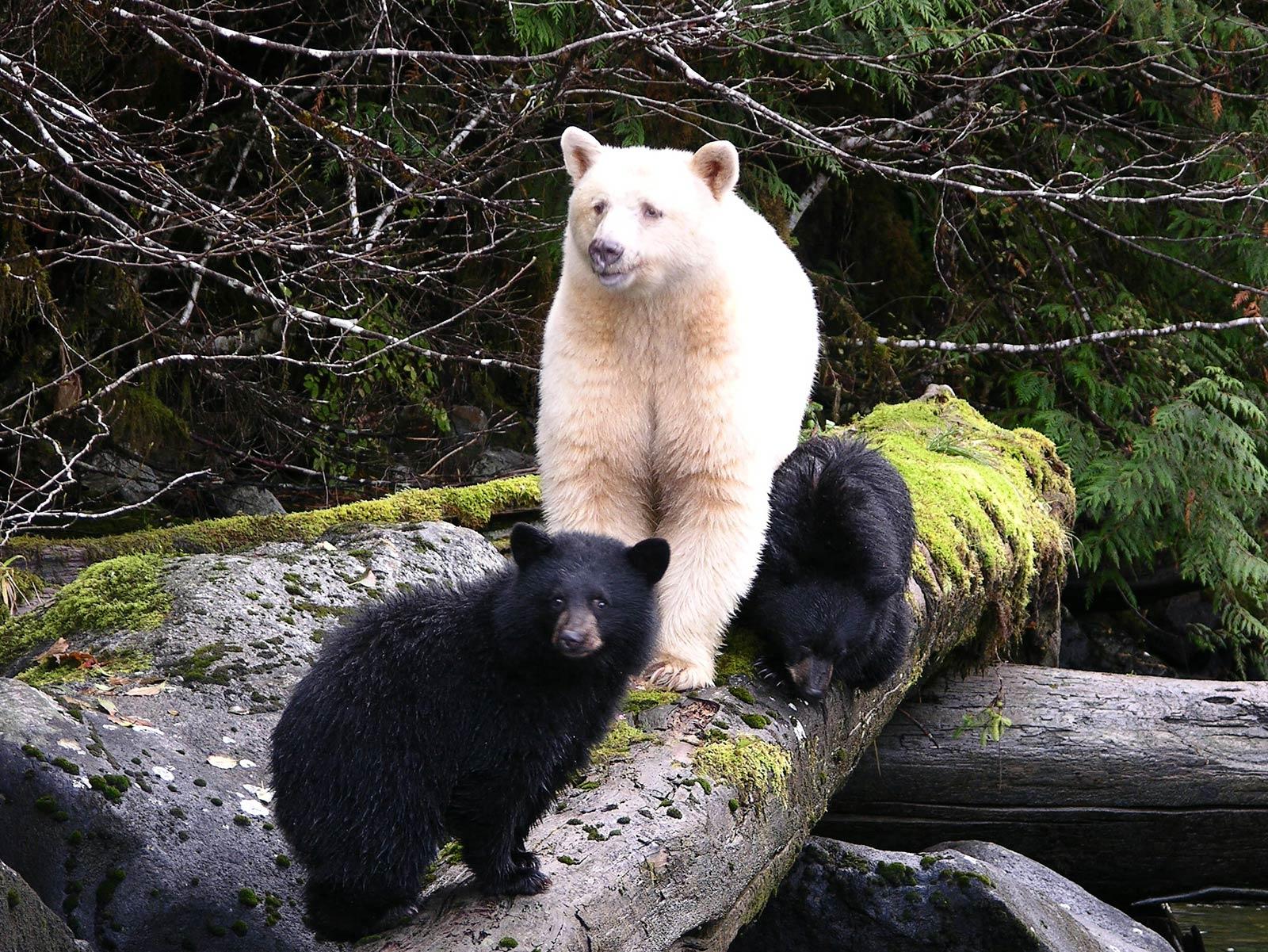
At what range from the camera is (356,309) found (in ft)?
27.8

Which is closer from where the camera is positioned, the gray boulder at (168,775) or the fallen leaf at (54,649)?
the gray boulder at (168,775)

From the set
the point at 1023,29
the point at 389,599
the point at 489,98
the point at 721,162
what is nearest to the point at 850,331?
the point at 1023,29

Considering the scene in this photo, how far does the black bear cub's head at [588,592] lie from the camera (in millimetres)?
3234

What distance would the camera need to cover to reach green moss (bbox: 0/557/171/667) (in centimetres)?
442

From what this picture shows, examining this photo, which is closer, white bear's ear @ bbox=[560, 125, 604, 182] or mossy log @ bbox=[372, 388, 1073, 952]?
mossy log @ bbox=[372, 388, 1073, 952]

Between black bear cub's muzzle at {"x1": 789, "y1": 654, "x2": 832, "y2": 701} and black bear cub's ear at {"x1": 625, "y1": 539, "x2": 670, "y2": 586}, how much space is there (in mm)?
972

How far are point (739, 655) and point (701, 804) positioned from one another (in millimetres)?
1068

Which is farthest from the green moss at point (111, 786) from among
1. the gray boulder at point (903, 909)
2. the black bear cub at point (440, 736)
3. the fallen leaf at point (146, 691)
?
the gray boulder at point (903, 909)

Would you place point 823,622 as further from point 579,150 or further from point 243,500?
point 243,500

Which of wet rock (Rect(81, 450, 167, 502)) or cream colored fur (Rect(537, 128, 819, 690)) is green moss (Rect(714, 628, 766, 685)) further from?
wet rock (Rect(81, 450, 167, 502))

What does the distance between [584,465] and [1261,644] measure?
810 cm

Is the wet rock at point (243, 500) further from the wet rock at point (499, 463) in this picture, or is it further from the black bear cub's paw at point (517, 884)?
the black bear cub's paw at point (517, 884)

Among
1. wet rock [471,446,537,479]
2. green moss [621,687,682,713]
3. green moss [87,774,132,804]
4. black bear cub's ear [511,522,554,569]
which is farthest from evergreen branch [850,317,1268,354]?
green moss [87,774,132,804]

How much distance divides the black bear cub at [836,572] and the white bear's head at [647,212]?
926mm
